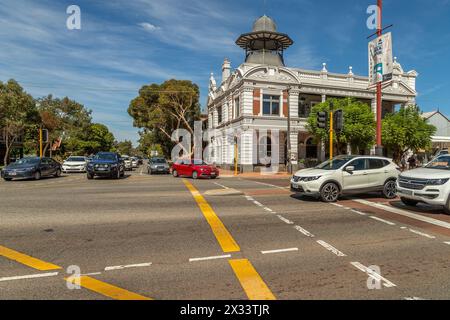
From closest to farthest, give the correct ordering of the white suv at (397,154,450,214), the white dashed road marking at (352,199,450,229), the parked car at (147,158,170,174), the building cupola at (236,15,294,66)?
the white dashed road marking at (352,199,450,229) < the white suv at (397,154,450,214) < the parked car at (147,158,170,174) < the building cupola at (236,15,294,66)

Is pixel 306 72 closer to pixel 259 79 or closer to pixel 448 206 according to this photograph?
pixel 259 79

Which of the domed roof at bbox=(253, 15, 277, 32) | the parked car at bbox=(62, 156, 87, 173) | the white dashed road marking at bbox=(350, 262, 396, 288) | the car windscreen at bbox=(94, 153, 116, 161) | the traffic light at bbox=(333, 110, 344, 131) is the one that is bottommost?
the white dashed road marking at bbox=(350, 262, 396, 288)

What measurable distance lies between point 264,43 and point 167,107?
47.9 ft

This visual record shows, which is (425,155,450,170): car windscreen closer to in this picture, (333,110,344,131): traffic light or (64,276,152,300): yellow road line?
(333,110,344,131): traffic light

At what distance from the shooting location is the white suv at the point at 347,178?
32.2 ft

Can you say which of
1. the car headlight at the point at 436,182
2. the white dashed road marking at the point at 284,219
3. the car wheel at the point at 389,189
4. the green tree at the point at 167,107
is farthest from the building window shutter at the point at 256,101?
the white dashed road marking at the point at 284,219

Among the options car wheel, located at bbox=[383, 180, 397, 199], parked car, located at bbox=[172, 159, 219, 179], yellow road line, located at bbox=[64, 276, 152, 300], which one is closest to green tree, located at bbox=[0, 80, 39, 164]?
parked car, located at bbox=[172, 159, 219, 179]

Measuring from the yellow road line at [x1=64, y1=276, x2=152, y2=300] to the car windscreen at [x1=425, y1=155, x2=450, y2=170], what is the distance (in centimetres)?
917

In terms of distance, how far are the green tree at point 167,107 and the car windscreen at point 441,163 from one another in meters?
30.8

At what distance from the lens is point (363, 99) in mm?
33938

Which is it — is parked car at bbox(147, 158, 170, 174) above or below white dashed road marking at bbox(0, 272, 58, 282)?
above

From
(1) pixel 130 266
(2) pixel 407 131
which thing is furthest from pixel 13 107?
(2) pixel 407 131

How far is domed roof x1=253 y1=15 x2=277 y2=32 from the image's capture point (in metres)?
32.9
